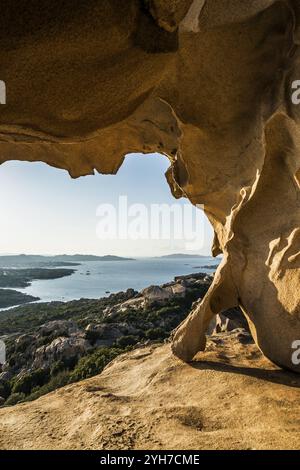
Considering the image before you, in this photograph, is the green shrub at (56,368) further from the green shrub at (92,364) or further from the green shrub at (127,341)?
the green shrub at (127,341)

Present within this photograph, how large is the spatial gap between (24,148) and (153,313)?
12.0 m

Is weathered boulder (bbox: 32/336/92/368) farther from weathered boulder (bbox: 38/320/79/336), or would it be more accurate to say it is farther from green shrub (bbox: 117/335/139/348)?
weathered boulder (bbox: 38/320/79/336)

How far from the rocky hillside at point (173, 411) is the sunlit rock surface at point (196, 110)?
2.09 ft

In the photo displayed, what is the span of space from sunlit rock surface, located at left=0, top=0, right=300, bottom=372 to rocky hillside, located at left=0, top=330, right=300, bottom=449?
0.64 m

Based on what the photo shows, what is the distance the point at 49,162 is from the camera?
27.1 feet

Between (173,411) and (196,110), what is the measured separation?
472cm

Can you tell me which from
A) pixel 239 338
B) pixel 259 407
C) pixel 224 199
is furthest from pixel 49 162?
pixel 259 407

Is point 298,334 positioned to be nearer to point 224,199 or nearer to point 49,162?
point 224,199

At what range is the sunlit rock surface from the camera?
2.11 metres

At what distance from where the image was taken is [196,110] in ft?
18.1

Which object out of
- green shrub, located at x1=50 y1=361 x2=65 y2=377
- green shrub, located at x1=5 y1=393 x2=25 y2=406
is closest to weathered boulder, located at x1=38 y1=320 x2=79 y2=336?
green shrub, located at x1=50 y1=361 x2=65 y2=377

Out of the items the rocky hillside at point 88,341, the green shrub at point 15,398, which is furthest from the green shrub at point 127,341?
the green shrub at point 15,398

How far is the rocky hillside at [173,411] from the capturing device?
10.6ft
